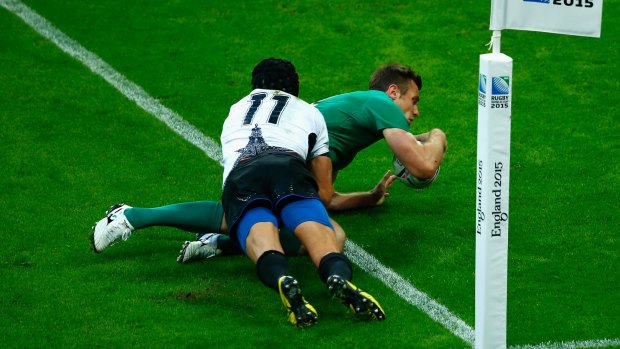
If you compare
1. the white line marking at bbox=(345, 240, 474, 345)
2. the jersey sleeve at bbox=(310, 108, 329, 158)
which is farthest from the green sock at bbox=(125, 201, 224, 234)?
the white line marking at bbox=(345, 240, 474, 345)

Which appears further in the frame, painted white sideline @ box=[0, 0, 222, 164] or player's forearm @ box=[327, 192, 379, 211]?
painted white sideline @ box=[0, 0, 222, 164]

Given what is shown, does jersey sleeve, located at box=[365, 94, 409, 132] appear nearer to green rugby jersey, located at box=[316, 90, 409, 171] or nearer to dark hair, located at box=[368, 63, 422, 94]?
green rugby jersey, located at box=[316, 90, 409, 171]

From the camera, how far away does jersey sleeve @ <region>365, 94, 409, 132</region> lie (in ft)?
25.3

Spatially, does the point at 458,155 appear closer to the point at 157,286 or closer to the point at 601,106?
the point at 601,106

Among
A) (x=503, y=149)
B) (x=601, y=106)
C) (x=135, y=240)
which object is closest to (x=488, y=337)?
(x=503, y=149)

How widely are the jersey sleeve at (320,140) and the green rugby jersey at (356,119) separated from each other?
0.44 m

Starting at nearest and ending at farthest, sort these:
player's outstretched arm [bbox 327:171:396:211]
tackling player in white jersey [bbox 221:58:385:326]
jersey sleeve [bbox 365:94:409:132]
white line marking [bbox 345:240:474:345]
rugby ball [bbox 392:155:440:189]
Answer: tackling player in white jersey [bbox 221:58:385:326] → white line marking [bbox 345:240:474:345] → jersey sleeve [bbox 365:94:409:132] → rugby ball [bbox 392:155:440:189] → player's outstretched arm [bbox 327:171:396:211]

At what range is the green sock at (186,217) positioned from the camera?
24.2 feet

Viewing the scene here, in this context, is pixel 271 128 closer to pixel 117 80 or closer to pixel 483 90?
pixel 483 90

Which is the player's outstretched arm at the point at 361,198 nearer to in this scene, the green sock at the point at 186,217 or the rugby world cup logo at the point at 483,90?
the green sock at the point at 186,217

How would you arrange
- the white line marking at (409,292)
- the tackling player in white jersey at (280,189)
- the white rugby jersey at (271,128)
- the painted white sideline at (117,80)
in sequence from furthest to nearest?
the painted white sideline at (117,80) → the white rugby jersey at (271,128) → the white line marking at (409,292) → the tackling player in white jersey at (280,189)

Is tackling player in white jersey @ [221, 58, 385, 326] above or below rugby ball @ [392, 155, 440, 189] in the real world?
above

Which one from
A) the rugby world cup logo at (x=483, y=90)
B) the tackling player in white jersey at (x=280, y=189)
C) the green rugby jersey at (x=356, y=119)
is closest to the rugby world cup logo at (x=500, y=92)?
the rugby world cup logo at (x=483, y=90)

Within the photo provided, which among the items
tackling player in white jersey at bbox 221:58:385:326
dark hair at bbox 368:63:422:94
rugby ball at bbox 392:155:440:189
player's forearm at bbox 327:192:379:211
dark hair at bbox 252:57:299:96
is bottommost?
player's forearm at bbox 327:192:379:211
